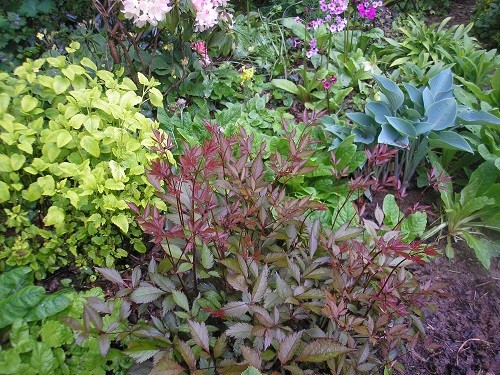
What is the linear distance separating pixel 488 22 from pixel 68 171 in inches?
155

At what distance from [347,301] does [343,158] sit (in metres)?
1.02

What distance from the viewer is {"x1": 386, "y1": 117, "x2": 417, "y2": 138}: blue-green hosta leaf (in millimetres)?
2365


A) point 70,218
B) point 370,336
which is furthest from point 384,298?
point 70,218

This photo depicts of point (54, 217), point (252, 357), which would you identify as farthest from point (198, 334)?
point (54, 217)

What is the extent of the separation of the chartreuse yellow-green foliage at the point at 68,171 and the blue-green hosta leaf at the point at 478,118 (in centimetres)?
170

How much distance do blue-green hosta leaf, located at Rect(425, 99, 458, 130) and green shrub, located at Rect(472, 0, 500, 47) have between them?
1.92 m

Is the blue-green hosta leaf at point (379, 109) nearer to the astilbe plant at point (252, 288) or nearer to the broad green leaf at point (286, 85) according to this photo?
the broad green leaf at point (286, 85)

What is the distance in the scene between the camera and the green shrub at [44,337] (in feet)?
4.85

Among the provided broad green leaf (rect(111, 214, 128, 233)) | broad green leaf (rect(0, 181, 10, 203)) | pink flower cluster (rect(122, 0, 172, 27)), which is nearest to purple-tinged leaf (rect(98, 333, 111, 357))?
broad green leaf (rect(111, 214, 128, 233))

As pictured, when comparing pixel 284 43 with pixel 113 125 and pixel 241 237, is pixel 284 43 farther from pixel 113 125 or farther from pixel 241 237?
pixel 241 237

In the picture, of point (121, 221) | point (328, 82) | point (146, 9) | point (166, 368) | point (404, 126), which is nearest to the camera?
point (166, 368)

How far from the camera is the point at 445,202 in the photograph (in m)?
2.36

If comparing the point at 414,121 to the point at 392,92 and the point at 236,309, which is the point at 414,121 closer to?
the point at 392,92

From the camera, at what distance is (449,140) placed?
2410mm
